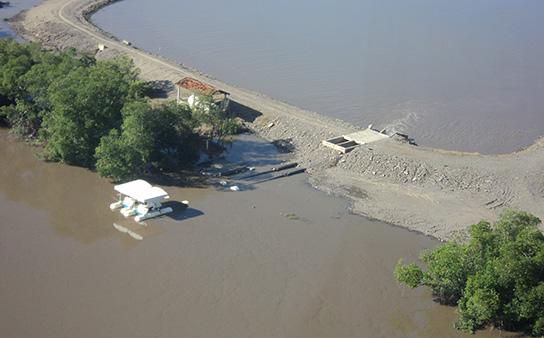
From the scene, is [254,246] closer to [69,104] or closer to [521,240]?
[521,240]

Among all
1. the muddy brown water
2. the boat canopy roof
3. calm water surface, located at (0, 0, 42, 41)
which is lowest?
the muddy brown water

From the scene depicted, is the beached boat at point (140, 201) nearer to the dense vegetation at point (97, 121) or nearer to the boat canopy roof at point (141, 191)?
the boat canopy roof at point (141, 191)

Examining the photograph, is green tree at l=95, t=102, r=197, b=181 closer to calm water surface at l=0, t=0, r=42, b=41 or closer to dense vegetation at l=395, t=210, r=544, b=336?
dense vegetation at l=395, t=210, r=544, b=336

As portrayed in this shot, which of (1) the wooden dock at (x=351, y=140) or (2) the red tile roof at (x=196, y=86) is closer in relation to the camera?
(1) the wooden dock at (x=351, y=140)

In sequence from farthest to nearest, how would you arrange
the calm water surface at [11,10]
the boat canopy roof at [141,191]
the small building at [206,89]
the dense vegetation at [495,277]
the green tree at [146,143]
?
the calm water surface at [11,10]
the small building at [206,89]
the green tree at [146,143]
the boat canopy roof at [141,191]
the dense vegetation at [495,277]

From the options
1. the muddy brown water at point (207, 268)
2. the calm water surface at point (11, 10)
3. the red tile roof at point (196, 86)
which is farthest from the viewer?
the calm water surface at point (11, 10)

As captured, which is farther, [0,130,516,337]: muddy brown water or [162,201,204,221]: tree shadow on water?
[162,201,204,221]: tree shadow on water

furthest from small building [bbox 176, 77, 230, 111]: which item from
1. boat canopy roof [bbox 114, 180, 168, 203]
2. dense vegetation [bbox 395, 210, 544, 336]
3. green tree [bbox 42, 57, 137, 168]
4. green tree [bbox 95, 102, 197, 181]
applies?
dense vegetation [bbox 395, 210, 544, 336]

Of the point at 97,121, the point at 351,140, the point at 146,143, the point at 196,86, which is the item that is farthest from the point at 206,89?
the point at 351,140

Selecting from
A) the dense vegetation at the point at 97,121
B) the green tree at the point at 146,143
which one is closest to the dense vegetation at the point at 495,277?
the green tree at the point at 146,143
